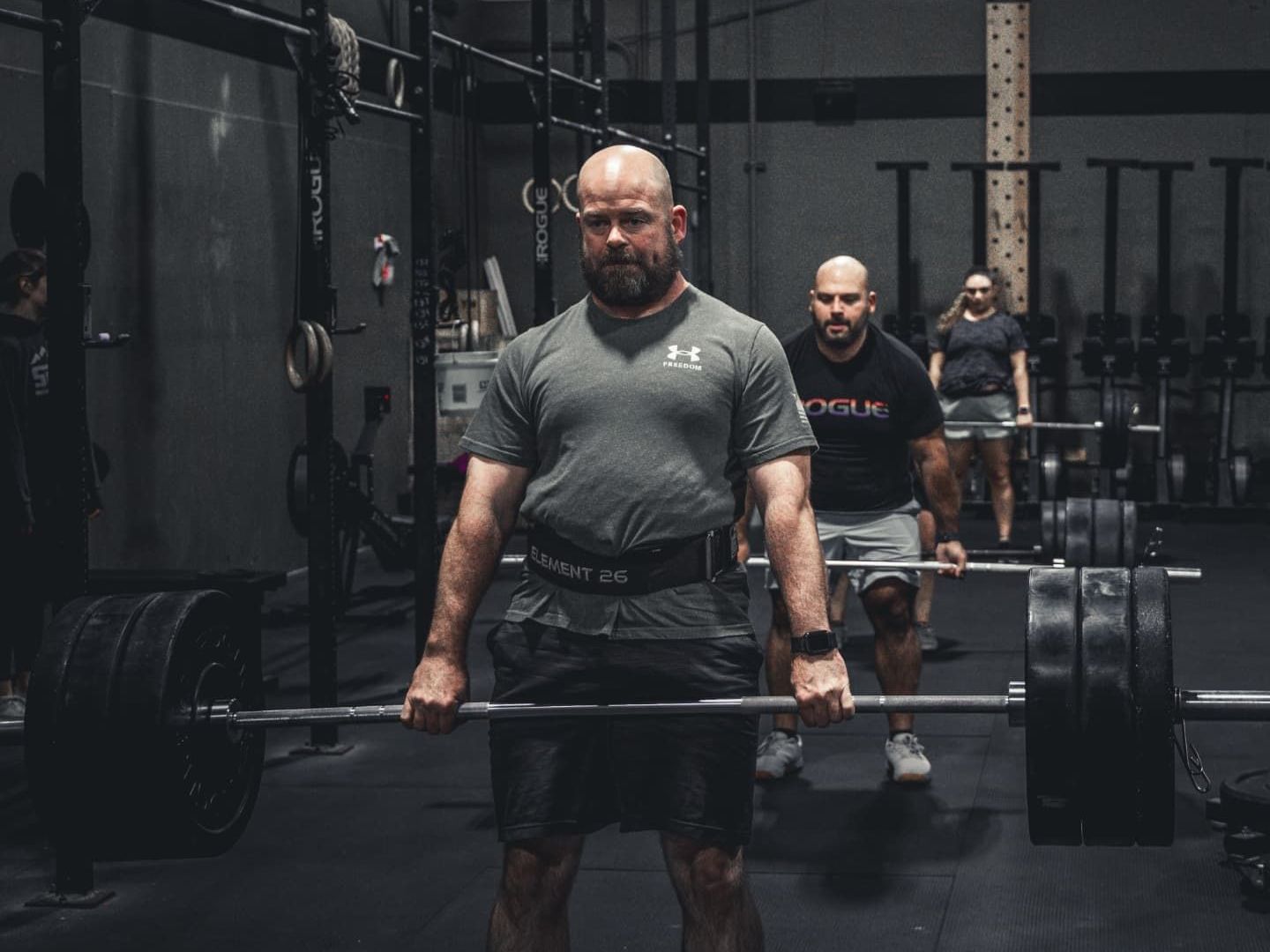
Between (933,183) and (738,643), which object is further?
(933,183)

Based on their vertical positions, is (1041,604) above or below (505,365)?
below

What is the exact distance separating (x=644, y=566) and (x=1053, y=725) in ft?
1.81

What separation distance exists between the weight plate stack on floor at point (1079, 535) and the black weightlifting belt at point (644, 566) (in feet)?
8.01

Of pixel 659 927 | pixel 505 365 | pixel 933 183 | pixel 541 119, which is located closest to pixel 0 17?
pixel 505 365

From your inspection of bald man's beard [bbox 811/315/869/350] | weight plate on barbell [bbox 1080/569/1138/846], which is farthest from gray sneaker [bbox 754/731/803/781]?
weight plate on barbell [bbox 1080/569/1138/846]

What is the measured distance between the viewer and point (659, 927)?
310 centimetres

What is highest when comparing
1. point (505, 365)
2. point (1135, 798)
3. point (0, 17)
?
point (0, 17)

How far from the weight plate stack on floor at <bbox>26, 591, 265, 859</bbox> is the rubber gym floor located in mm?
46

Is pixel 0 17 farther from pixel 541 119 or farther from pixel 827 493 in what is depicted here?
pixel 541 119

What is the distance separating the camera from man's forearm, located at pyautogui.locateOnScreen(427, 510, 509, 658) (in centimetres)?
237

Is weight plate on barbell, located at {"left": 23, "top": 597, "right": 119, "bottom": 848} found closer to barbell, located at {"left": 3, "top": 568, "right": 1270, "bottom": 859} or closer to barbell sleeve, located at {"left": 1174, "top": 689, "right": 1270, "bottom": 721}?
barbell, located at {"left": 3, "top": 568, "right": 1270, "bottom": 859}

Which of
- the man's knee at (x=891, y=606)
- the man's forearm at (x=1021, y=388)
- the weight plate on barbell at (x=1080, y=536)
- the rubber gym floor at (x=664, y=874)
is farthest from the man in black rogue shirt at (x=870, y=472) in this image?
the man's forearm at (x=1021, y=388)

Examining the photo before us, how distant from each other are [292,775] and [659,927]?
1.38m

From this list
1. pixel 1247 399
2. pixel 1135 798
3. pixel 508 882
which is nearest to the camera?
pixel 1135 798
